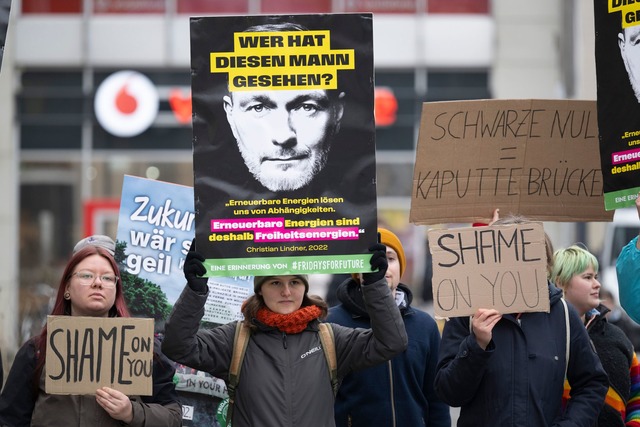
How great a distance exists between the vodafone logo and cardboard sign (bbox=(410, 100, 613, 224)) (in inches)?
719

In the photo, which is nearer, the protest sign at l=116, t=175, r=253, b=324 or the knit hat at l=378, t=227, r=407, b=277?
Answer: the knit hat at l=378, t=227, r=407, b=277

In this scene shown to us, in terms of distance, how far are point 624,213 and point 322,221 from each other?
15387mm

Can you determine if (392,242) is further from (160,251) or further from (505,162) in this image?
→ (160,251)

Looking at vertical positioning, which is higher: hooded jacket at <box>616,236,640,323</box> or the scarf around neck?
hooded jacket at <box>616,236,640,323</box>

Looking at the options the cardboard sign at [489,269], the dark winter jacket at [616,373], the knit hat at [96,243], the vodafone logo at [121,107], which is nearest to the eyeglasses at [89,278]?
the knit hat at [96,243]

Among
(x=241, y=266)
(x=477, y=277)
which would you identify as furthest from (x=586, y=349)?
(x=241, y=266)

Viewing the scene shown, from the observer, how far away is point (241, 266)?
513 cm

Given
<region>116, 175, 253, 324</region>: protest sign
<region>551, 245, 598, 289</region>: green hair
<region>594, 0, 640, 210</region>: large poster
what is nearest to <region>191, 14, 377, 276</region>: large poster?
<region>594, 0, 640, 210</region>: large poster

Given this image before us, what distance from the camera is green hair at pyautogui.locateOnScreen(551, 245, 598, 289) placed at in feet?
20.5

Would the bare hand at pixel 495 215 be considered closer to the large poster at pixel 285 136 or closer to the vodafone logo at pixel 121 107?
the large poster at pixel 285 136

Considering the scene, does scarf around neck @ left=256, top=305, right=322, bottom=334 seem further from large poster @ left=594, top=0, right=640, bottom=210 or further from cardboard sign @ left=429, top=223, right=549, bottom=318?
large poster @ left=594, top=0, right=640, bottom=210

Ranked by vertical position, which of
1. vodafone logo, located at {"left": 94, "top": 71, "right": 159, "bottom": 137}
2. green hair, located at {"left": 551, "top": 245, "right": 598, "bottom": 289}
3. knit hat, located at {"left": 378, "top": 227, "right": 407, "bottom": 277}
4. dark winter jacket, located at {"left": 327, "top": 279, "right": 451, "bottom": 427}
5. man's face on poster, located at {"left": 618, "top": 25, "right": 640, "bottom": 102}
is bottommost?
dark winter jacket, located at {"left": 327, "top": 279, "right": 451, "bottom": 427}

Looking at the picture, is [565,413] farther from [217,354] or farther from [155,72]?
[155,72]

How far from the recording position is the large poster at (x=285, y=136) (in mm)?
5160
